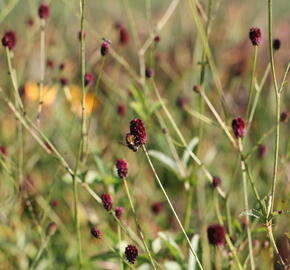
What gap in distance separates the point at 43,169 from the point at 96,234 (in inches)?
46.0

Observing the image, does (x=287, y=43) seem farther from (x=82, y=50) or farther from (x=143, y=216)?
(x=82, y=50)

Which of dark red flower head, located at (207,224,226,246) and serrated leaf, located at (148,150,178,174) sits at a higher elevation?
serrated leaf, located at (148,150,178,174)

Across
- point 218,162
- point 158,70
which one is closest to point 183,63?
point 158,70

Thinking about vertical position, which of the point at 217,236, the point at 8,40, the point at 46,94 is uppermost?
the point at 8,40

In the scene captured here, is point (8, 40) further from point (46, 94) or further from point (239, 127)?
point (46, 94)

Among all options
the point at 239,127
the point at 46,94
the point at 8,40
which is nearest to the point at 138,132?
the point at 239,127

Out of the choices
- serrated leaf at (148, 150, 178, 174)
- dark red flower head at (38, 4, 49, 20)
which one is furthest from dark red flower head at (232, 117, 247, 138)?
dark red flower head at (38, 4, 49, 20)

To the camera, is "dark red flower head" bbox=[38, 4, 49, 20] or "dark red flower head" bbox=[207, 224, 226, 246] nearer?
"dark red flower head" bbox=[207, 224, 226, 246]

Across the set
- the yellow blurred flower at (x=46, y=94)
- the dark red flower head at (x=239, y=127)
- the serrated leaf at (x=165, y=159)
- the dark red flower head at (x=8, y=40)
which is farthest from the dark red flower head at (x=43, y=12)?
the yellow blurred flower at (x=46, y=94)

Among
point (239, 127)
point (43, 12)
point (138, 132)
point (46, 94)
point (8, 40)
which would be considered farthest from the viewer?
point (46, 94)

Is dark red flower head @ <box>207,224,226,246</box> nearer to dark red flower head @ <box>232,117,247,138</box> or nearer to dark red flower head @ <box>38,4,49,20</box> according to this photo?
dark red flower head @ <box>232,117,247,138</box>

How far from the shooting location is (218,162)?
1.95 meters

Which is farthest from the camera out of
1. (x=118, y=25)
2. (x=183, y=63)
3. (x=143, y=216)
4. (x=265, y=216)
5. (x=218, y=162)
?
(x=183, y=63)

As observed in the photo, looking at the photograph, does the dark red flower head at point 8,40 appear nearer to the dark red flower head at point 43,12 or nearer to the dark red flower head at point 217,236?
the dark red flower head at point 43,12
